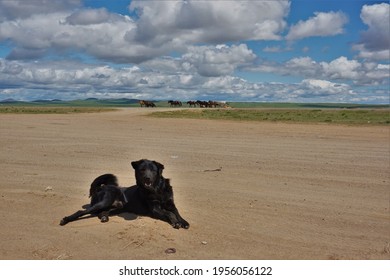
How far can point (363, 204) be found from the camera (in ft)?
32.8

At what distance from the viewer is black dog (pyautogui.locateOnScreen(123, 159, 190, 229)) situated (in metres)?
7.23

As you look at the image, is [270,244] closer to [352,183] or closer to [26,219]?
[26,219]

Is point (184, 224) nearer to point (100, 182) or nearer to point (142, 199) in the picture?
point (142, 199)

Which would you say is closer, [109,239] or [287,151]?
[109,239]

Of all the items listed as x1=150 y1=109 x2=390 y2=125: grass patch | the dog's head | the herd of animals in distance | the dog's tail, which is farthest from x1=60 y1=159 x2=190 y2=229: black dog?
the herd of animals in distance

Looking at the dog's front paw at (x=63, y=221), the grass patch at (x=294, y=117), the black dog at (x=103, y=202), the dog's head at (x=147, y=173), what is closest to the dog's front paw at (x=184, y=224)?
the dog's head at (x=147, y=173)

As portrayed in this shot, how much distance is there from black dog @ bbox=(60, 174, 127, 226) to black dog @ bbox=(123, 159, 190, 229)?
15 centimetres

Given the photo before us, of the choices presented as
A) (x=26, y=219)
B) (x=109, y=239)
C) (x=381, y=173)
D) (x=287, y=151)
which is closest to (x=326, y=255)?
(x=109, y=239)

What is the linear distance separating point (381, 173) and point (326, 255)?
798 cm

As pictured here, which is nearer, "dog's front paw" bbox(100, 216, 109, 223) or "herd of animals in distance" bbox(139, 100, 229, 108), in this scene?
"dog's front paw" bbox(100, 216, 109, 223)

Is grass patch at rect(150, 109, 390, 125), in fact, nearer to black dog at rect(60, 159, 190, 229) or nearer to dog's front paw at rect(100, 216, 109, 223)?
black dog at rect(60, 159, 190, 229)

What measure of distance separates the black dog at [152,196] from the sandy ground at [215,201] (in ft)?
0.52

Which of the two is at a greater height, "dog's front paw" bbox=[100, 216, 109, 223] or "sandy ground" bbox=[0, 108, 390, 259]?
"dog's front paw" bbox=[100, 216, 109, 223]

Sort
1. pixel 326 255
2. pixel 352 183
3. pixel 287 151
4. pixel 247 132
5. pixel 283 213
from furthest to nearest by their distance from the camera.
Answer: pixel 247 132 < pixel 287 151 < pixel 352 183 < pixel 283 213 < pixel 326 255
